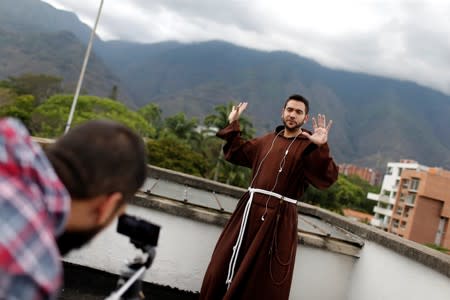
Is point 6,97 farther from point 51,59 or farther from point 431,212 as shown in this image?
point 51,59

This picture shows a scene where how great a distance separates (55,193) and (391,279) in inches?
110

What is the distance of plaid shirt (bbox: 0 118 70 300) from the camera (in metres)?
0.71

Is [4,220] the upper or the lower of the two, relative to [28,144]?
lower

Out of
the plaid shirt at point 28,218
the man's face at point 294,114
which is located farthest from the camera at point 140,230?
the man's face at point 294,114

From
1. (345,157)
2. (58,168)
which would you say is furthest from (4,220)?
(345,157)

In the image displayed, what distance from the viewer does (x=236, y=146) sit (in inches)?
120

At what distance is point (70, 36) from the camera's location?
500 ft

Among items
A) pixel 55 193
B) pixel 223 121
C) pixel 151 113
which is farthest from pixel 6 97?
pixel 55 193

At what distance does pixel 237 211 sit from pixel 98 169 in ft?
6.67

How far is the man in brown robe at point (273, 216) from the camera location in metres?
2.61

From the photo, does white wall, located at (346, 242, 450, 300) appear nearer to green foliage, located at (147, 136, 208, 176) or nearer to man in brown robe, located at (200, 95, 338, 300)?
man in brown robe, located at (200, 95, 338, 300)

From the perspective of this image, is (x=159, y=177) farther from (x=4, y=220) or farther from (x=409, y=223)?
(x=409, y=223)

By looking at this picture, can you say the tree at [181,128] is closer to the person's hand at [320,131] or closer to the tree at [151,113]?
the tree at [151,113]

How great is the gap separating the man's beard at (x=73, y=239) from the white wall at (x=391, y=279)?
2.27 metres
